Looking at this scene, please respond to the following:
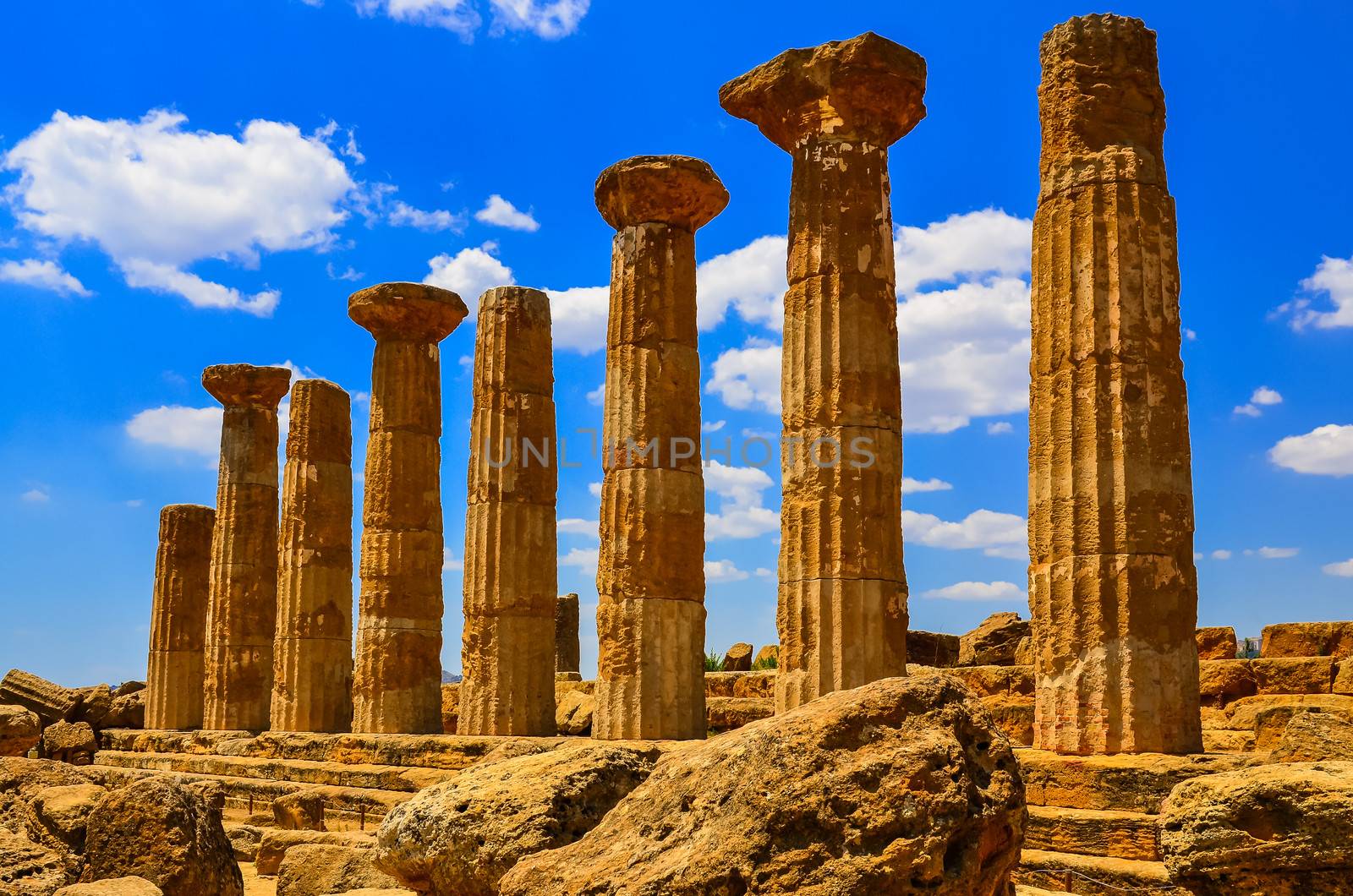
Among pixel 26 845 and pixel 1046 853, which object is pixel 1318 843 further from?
pixel 26 845

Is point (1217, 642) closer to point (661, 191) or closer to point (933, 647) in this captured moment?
point (933, 647)

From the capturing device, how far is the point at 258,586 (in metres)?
25.4

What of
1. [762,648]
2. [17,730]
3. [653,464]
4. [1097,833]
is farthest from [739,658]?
[1097,833]

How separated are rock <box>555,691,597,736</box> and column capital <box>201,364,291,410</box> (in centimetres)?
894

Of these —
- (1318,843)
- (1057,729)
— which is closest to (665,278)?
(1057,729)

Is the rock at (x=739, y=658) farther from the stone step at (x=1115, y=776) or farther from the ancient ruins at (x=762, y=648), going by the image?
the stone step at (x=1115, y=776)

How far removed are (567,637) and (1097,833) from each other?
20.1 meters

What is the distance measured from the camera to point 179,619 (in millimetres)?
27156

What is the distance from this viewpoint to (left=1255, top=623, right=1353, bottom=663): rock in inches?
626

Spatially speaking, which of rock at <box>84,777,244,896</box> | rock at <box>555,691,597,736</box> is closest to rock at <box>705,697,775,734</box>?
rock at <box>555,691,597,736</box>

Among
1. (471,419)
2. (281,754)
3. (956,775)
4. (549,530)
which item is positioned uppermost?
(471,419)

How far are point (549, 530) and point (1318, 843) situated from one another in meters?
13.9

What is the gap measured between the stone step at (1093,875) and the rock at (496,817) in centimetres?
289

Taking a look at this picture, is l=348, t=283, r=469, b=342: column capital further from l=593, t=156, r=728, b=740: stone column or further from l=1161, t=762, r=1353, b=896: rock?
l=1161, t=762, r=1353, b=896: rock
